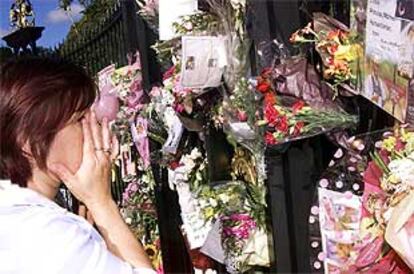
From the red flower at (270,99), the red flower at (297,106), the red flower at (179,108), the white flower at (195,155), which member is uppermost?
the red flower at (270,99)

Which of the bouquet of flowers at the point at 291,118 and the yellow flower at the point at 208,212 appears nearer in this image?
the bouquet of flowers at the point at 291,118

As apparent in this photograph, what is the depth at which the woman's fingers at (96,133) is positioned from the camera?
1697mm

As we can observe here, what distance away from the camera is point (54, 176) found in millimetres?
1659

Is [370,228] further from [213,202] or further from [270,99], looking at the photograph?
[213,202]

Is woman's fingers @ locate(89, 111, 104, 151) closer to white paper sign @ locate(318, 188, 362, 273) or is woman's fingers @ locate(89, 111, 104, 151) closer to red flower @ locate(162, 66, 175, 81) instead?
white paper sign @ locate(318, 188, 362, 273)

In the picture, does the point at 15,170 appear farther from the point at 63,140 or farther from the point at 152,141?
the point at 152,141

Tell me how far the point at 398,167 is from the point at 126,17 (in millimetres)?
2274

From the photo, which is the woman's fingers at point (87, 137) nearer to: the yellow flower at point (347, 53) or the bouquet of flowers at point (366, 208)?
the bouquet of flowers at point (366, 208)

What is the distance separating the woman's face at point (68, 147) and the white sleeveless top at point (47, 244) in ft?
0.38

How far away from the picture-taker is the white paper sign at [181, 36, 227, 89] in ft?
9.45

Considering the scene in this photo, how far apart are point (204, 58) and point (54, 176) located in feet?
4.23

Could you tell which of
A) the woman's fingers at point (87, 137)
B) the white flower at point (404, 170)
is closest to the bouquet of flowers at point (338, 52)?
the white flower at point (404, 170)

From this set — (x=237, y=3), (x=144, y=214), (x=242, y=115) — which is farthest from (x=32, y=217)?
(x=144, y=214)

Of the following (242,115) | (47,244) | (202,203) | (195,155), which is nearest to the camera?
(47,244)
